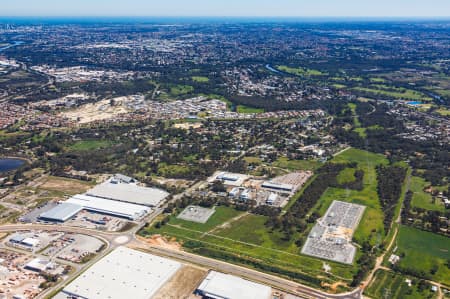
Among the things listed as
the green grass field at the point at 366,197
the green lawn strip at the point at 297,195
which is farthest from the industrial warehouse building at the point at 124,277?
the green grass field at the point at 366,197

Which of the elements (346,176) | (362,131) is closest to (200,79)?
(362,131)

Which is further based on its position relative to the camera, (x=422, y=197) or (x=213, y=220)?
(x=422, y=197)

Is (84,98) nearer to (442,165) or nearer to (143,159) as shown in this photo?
(143,159)

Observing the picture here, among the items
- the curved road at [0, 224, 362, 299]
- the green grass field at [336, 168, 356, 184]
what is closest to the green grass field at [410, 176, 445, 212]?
the green grass field at [336, 168, 356, 184]

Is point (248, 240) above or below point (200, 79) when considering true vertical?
below

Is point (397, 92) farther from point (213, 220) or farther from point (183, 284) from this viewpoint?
point (183, 284)
